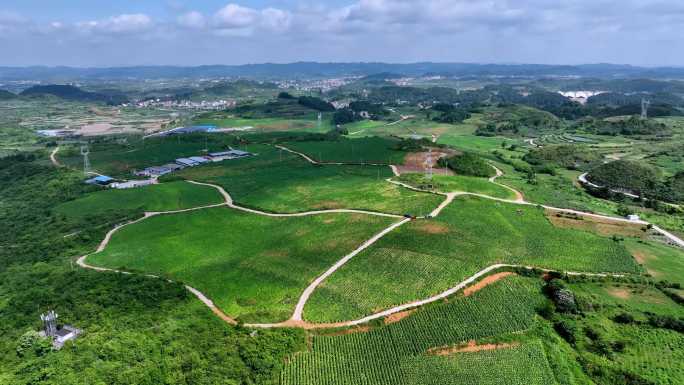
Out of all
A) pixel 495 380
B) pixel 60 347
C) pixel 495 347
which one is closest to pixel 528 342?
pixel 495 347

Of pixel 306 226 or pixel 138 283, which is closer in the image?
pixel 138 283

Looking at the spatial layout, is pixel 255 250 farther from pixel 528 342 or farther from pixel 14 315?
pixel 528 342

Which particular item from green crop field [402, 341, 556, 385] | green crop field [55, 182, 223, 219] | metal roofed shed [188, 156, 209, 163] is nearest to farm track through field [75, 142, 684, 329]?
green crop field [55, 182, 223, 219]

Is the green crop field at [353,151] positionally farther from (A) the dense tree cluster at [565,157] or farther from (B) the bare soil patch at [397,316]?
(B) the bare soil patch at [397,316]

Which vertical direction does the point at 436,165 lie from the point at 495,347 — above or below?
above

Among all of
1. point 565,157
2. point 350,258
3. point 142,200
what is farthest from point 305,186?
point 565,157

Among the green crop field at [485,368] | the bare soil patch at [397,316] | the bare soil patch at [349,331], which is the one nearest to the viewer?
the green crop field at [485,368]

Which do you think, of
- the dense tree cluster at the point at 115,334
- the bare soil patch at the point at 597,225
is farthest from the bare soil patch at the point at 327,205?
the bare soil patch at the point at 597,225
